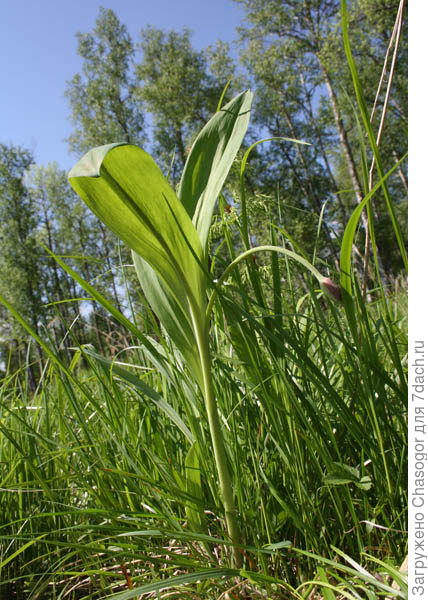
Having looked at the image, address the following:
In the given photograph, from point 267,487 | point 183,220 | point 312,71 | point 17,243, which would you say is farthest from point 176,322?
point 17,243

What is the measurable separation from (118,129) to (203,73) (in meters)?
4.40

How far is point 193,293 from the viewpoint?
47 cm

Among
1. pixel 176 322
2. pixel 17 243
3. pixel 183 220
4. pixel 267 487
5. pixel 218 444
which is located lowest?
pixel 267 487

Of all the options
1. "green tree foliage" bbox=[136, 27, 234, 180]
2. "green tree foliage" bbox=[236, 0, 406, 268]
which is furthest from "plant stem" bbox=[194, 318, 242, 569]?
"green tree foliage" bbox=[136, 27, 234, 180]

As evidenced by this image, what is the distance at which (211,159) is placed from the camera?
496 mm

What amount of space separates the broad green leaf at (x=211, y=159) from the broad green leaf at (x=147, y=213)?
0.04 meters

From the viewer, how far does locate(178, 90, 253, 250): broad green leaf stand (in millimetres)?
464

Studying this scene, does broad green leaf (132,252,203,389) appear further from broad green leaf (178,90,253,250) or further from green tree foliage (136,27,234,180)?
green tree foliage (136,27,234,180)

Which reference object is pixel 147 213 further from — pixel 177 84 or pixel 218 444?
pixel 177 84

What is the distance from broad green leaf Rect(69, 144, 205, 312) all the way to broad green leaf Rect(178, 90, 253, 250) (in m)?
0.04

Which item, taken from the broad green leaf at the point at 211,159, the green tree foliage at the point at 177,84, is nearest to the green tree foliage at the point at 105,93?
the green tree foliage at the point at 177,84

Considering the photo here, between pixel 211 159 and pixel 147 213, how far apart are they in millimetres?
134

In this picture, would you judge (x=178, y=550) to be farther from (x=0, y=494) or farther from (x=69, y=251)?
(x=69, y=251)
